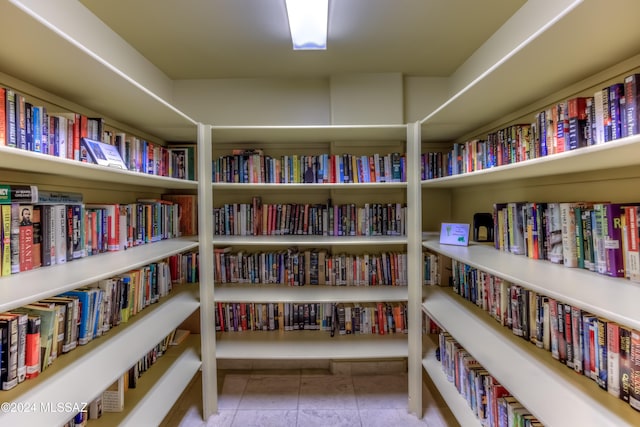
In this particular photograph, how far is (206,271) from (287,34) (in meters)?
1.58

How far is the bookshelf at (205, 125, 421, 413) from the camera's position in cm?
189

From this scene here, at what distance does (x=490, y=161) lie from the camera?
155 centimetres

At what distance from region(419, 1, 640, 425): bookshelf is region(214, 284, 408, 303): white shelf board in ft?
0.91

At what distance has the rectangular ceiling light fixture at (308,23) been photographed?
145cm

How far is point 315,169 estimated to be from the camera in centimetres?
213

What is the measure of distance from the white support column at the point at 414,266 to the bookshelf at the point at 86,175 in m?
1.40

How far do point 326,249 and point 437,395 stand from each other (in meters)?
1.31

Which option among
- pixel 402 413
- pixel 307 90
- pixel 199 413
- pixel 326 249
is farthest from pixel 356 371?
pixel 307 90

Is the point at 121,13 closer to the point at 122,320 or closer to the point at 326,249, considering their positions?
the point at 122,320

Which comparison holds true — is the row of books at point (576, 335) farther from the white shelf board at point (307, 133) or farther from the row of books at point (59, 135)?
the row of books at point (59, 135)

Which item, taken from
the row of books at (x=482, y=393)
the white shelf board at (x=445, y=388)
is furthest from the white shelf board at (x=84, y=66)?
the white shelf board at (x=445, y=388)

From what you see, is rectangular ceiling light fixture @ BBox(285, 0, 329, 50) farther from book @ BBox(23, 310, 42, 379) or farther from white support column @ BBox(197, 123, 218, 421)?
book @ BBox(23, 310, 42, 379)

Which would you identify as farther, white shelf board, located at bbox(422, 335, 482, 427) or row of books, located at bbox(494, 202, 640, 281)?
white shelf board, located at bbox(422, 335, 482, 427)

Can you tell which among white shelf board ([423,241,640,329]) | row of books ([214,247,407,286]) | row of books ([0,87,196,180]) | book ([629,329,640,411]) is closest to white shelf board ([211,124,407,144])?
row of books ([0,87,196,180])
